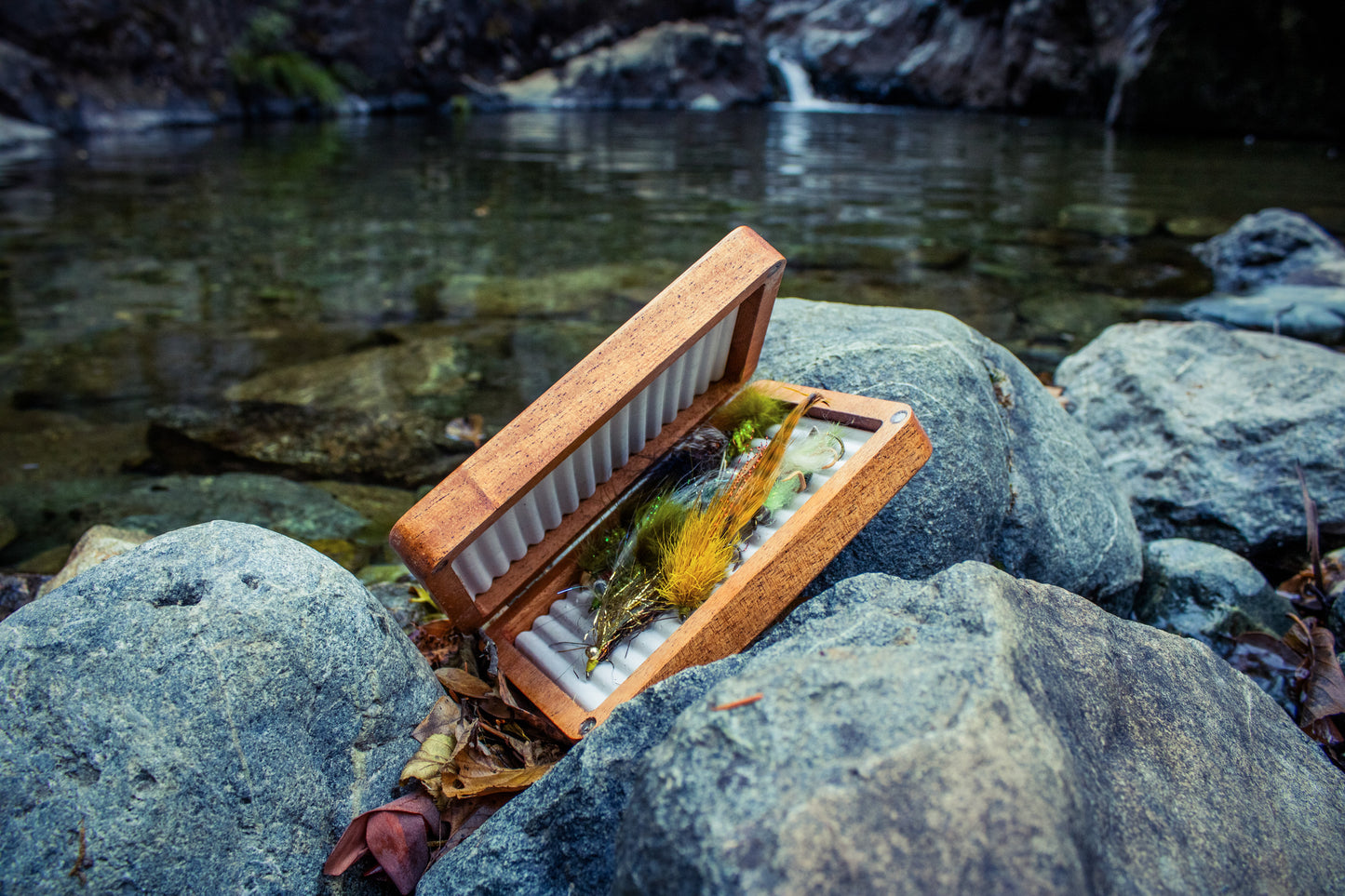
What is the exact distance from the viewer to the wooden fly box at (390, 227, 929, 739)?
2035 millimetres

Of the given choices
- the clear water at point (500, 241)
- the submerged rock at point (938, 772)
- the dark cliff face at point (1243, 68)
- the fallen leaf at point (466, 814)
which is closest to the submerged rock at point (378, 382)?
the clear water at point (500, 241)

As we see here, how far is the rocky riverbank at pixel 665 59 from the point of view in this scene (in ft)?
59.4

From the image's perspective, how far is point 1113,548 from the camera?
10.4ft

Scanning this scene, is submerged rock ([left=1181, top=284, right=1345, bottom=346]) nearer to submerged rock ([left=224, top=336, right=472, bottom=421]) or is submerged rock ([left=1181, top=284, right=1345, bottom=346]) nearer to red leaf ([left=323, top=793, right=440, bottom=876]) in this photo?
submerged rock ([left=224, top=336, right=472, bottom=421])

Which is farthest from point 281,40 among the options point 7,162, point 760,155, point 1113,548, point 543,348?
point 1113,548

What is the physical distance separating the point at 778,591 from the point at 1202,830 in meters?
1.03

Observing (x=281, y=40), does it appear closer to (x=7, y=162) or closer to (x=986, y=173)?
(x=7, y=162)

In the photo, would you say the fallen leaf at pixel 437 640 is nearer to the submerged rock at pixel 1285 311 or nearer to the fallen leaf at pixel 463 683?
the fallen leaf at pixel 463 683

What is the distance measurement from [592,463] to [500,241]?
7.71m

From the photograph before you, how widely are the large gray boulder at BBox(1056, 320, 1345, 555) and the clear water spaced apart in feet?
6.22

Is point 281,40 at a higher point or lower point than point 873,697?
higher

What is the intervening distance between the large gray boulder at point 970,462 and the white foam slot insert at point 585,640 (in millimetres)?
450

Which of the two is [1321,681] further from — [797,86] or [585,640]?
[797,86]

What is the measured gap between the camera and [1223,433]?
12.3 feet
